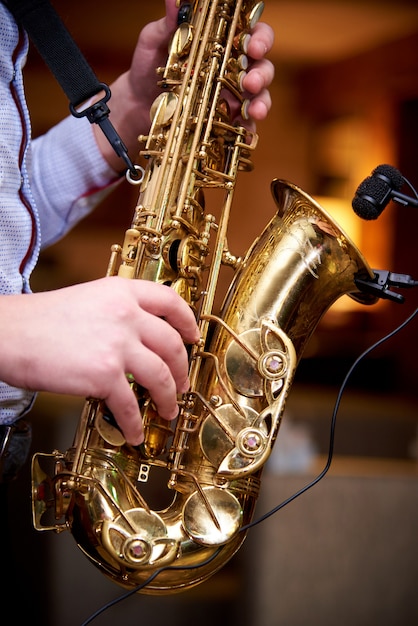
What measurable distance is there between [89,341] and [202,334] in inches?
13.6

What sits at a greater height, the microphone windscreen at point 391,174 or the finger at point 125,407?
the microphone windscreen at point 391,174

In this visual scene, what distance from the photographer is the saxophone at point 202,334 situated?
982mm

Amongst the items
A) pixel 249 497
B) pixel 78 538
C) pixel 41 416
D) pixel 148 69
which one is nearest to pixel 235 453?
pixel 249 497

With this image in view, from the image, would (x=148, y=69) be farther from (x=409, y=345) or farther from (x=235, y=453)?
(x=409, y=345)

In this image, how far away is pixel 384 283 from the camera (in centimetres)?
117

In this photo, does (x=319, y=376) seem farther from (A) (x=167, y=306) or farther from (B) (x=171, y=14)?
(A) (x=167, y=306)

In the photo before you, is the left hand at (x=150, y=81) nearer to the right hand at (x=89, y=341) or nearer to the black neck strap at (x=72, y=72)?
the black neck strap at (x=72, y=72)

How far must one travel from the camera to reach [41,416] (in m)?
2.80

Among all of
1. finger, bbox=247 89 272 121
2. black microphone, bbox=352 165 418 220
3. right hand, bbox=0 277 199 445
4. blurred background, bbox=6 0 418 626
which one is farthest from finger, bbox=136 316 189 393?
blurred background, bbox=6 0 418 626

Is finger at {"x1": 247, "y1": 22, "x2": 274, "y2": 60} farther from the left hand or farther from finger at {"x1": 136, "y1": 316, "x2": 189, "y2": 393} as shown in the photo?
finger at {"x1": 136, "y1": 316, "x2": 189, "y2": 393}

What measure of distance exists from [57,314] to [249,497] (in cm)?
42

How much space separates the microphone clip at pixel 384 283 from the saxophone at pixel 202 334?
0.02m

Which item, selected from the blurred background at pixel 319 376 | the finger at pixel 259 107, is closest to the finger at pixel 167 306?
the finger at pixel 259 107

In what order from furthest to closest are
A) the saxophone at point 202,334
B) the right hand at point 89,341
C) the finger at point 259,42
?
the finger at point 259,42
the saxophone at point 202,334
the right hand at point 89,341
